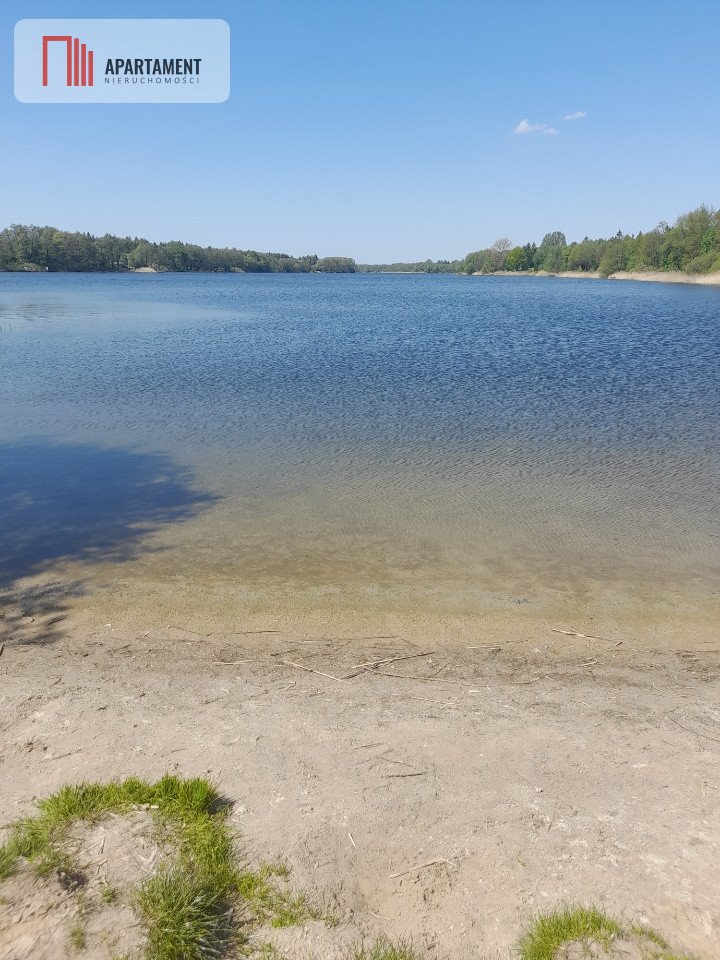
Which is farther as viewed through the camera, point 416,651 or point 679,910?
point 416,651

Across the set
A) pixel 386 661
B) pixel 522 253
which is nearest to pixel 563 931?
pixel 386 661

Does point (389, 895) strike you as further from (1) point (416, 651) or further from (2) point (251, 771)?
(1) point (416, 651)

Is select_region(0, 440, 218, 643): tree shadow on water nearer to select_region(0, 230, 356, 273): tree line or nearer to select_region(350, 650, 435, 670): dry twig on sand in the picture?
select_region(350, 650, 435, 670): dry twig on sand

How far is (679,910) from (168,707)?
3.86 m

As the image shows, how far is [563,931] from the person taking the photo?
331 centimetres

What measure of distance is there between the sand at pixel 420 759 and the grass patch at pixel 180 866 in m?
0.15

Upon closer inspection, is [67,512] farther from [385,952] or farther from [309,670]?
[385,952]

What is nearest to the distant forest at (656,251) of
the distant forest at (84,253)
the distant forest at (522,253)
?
the distant forest at (522,253)

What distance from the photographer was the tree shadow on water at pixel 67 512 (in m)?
7.59

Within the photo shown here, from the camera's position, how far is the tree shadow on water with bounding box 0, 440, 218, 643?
759 cm

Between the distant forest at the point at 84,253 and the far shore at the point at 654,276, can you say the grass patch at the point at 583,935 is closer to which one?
the far shore at the point at 654,276

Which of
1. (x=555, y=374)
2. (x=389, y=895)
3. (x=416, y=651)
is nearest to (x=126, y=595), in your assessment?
(x=416, y=651)

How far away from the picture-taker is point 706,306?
190 ft

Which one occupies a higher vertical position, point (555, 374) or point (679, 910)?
point (555, 374)
